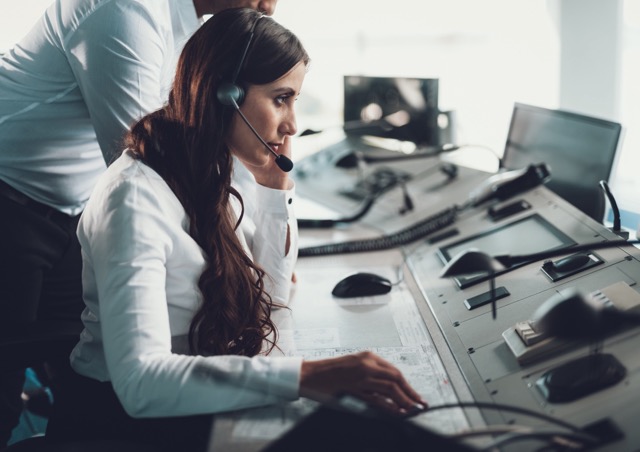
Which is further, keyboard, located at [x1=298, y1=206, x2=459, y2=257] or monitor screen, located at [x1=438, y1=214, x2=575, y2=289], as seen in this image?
keyboard, located at [x1=298, y1=206, x2=459, y2=257]

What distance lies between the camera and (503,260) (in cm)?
99

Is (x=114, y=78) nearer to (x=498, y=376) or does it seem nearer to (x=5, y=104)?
(x=5, y=104)

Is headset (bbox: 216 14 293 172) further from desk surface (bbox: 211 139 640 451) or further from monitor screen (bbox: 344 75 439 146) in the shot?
monitor screen (bbox: 344 75 439 146)

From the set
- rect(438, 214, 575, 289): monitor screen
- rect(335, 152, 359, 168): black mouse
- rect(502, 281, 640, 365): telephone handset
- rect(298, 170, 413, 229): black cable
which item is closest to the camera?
rect(502, 281, 640, 365): telephone handset

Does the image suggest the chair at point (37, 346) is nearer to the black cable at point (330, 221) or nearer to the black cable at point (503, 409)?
the black cable at point (503, 409)

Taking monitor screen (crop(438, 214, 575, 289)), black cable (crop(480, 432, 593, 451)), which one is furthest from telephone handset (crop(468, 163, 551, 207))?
black cable (crop(480, 432, 593, 451))

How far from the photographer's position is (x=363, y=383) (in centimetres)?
83

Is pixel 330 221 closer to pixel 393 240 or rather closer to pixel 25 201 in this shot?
pixel 393 240

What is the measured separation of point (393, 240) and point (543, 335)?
760 mm

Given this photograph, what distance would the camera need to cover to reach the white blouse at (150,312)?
829mm

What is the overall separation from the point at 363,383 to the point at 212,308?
0.36 meters

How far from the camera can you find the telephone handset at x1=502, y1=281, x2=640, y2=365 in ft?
2.98

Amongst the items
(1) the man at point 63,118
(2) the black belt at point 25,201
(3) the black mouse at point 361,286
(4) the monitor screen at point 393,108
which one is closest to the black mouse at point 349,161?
(4) the monitor screen at point 393,108

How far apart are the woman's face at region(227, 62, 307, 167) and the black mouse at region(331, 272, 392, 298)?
0.32 m
